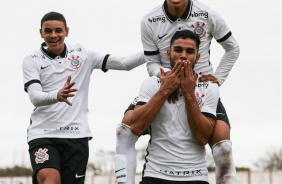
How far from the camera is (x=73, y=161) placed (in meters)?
11.0

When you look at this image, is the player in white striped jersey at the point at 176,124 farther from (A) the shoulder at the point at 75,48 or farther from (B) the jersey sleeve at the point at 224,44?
(A) the shoulder at the point at 75,48

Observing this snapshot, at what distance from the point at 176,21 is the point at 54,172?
240 cm

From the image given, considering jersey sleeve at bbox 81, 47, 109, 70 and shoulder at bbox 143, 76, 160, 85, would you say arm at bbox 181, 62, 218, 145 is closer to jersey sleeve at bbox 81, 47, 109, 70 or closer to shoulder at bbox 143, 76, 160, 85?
Result: shoulder at bbox 143, 76, 160, 85

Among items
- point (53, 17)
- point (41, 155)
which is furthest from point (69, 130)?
point (53, 17)

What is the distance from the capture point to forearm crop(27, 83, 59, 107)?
1020 cm

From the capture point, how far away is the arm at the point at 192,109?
8.45 metres

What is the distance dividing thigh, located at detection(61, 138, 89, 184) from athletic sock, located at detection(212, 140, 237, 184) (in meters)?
2.48

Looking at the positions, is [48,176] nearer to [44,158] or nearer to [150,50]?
[44,158]

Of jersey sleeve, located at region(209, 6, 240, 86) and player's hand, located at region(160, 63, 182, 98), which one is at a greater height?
jersey sleeve, located at region(209, 6, 240, 86)

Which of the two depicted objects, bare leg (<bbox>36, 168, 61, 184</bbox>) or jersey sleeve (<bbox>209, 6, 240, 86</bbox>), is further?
bare leg (<bbox>36, 168, 61, 184</bbox>)

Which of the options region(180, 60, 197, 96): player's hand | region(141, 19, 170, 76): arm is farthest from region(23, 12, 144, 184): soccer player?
region(180, 60, 197, 96): player's hand

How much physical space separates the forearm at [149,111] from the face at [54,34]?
8.75ft

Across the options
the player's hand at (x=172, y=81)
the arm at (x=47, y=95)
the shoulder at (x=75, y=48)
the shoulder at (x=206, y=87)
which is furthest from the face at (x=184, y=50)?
the shoulder at (x=75, y=48)

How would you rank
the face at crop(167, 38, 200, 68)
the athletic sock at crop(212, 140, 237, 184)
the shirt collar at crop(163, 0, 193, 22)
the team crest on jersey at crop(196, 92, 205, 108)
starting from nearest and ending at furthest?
the face at crop(167, 38, 200, 68) < the team crest on jersey at crop(196, 92, 205, 108) < the athletic sock at crop(212, 140, 237, 184) < the shirt collar at crop(163, 0, 193, 22)
